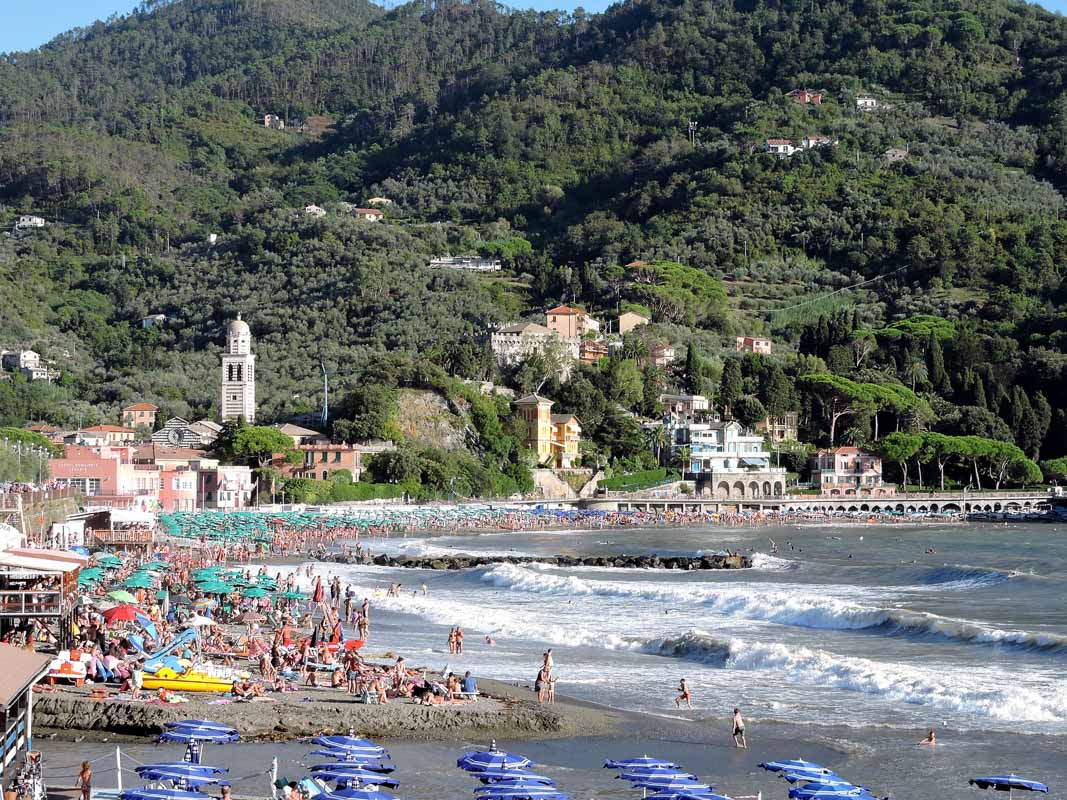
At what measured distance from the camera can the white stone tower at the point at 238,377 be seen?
101 metres

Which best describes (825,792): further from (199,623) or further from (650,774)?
(199,623)

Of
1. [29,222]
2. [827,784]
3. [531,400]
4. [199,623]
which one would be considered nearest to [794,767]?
[827,784]

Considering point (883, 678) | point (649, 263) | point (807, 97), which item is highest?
point (807, 97)

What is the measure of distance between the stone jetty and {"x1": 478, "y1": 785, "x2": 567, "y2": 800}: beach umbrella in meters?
38.7

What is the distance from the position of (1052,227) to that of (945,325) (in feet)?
111

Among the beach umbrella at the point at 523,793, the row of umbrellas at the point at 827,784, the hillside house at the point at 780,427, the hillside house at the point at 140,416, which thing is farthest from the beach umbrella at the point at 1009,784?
the hillside house at the point at 780,427

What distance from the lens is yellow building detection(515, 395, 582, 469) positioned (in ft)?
335

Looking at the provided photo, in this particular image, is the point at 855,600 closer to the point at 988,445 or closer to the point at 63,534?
the point at 63,534

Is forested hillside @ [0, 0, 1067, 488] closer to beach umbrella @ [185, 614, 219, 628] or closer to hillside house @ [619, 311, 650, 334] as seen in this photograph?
hillside house @ [619, 311, 650, 334]

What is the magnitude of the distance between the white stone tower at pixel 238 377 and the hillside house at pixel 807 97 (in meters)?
106

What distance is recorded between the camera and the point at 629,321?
433 feet

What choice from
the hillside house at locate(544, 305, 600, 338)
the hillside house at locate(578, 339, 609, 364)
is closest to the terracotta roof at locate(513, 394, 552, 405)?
the hillside house at locate(578, 339, 609, 364)

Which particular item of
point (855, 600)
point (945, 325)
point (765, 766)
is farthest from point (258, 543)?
point (945, 325)

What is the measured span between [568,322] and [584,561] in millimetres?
66826
